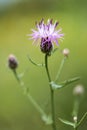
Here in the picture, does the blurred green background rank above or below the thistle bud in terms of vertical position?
below

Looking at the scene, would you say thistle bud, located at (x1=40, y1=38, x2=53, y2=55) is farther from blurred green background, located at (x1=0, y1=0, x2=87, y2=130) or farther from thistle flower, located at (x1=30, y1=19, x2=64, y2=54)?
blurred green background, located at (x1=0, y1=0, x2=87, y2=130)

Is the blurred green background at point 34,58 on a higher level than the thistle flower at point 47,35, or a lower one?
lower

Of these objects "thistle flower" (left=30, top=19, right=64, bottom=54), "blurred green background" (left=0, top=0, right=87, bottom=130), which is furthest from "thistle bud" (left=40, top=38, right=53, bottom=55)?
"blurred green background" (left=0, top=0, right=87, bottom=130)

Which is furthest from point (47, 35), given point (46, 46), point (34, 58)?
point (34, 58)

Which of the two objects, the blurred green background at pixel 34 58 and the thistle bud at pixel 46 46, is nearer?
the thistle bud at pixel 46 46

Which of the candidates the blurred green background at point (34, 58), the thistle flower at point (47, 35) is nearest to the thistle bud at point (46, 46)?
the thistle flower at point (47, 35)

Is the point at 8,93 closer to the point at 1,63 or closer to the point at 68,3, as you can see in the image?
the point at 1,63

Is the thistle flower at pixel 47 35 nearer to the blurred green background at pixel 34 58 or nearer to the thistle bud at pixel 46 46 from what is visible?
the thistle bud at pixel 46 46

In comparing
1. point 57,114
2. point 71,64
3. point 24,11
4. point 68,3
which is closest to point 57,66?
point 71,64
